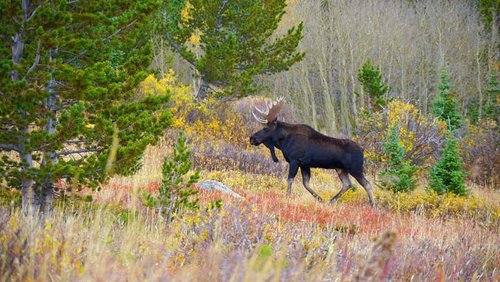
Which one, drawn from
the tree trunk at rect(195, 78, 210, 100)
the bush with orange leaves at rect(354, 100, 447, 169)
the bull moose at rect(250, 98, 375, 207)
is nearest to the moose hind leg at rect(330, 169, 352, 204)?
the bull moose at rect(250, 98, 375, 207)

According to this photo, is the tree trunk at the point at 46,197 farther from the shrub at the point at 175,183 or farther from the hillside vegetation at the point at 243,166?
the shrub at the point at 175,183

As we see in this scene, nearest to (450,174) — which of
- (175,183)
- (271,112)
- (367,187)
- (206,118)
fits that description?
(367,187)

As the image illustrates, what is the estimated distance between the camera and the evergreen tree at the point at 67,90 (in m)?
5.76

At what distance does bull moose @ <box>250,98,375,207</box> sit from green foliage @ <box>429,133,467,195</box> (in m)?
1.98

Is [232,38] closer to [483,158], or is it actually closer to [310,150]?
[310,150]

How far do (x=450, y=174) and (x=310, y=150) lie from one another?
3.16 m

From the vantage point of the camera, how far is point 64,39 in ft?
19.4

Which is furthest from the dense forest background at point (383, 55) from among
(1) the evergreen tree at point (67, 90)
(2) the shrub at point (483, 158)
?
(1) the evergreen tree at point (67, 90)

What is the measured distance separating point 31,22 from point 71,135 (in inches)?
47.4

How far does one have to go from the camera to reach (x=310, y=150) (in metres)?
11.8

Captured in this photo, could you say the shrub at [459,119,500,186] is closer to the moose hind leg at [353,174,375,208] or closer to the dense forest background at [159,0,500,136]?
the moose hind leg at [353,174,375,208]

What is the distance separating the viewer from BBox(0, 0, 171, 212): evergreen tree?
576cm

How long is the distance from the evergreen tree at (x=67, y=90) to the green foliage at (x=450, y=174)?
7819 mm

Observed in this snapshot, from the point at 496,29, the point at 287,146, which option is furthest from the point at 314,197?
the point at 496,29
